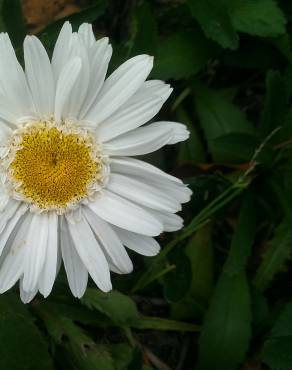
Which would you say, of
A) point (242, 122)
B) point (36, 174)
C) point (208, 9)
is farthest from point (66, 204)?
point (242, 122)

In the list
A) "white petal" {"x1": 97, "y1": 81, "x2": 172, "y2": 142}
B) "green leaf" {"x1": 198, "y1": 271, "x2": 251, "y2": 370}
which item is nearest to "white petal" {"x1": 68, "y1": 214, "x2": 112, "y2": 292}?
"white petal" {"x1": 97, "y1": 81, "x2": 172, "y2": 142}

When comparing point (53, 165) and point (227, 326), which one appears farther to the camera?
point (227, 326)

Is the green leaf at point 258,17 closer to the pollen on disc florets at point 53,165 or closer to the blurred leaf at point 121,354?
the pollen on disc florets at point 53,165

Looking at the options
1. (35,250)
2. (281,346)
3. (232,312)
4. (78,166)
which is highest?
(78,166)

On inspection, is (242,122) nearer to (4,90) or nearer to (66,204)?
(66,204)

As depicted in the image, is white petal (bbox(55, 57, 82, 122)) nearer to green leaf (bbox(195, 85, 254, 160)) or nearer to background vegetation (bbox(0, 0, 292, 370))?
background vegetation (bbox(0, 0, 292, 370))

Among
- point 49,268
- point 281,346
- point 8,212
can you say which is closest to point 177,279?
point 281,346

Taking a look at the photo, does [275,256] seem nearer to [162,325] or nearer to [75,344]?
[162,325]

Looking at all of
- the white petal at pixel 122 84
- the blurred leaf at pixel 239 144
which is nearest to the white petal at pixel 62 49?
the white petal at pixel 122 84
